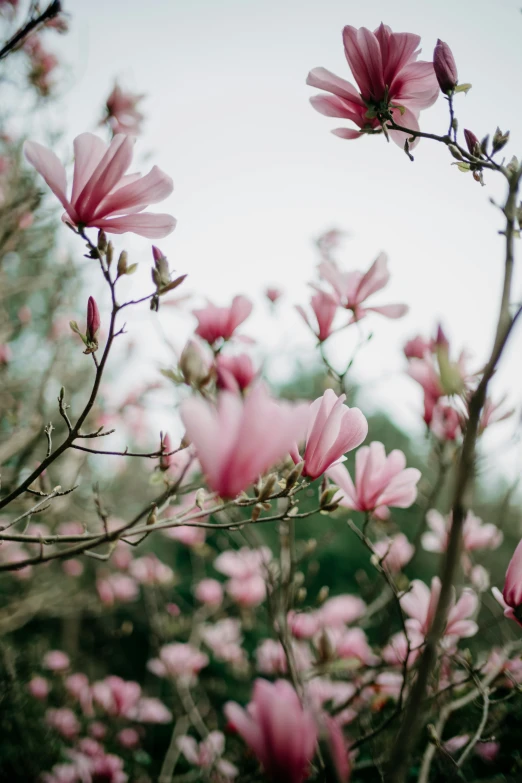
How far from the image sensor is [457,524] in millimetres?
422

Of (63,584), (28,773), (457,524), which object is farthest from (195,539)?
(63,584)

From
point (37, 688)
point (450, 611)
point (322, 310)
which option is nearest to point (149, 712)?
point (37, 688)

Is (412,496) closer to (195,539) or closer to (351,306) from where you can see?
(351,306)

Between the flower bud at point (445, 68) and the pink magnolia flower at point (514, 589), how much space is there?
945 mm

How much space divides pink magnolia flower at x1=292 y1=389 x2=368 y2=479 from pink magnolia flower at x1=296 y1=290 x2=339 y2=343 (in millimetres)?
476

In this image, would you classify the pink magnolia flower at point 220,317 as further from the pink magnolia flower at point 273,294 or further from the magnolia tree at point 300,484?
the pink magnolia flower at point 273,294

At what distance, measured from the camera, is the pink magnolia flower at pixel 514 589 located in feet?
2.85

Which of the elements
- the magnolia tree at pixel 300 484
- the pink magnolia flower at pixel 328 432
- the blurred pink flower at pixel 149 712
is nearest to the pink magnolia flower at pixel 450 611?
the magnolia tree at pixel 300 484

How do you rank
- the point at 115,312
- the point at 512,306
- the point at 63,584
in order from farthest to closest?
the point at 63,584
the point at 115,312
the point at 512,306

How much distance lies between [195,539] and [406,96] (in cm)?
222

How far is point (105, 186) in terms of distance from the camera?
0.87m

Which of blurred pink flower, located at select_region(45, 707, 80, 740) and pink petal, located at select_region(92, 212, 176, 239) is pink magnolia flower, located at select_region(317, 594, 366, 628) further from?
pink petal, located at select_region(92, 212, 176, 239)

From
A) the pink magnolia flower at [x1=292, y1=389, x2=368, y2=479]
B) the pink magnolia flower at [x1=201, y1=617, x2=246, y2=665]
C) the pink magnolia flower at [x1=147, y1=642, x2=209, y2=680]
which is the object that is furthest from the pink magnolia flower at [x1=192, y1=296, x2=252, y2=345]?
the pink magnolia flower at [x1=201, y1=617, x2=246, y2=665]

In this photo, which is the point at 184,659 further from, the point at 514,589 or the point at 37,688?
the point at 514,589
